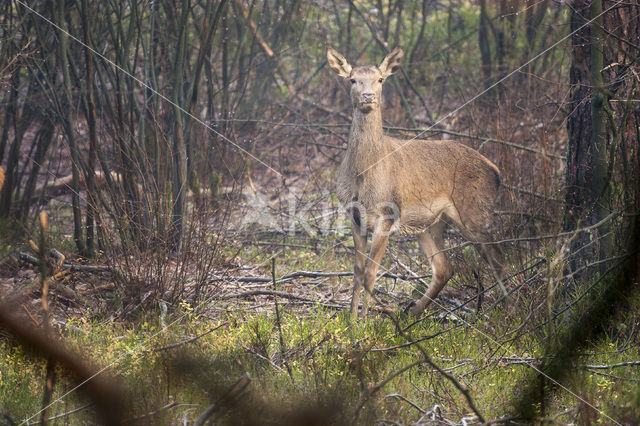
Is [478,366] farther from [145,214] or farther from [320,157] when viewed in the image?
[320,157]

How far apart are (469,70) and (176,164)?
280 inches

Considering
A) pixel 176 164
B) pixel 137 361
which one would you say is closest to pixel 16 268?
pixel 176 164

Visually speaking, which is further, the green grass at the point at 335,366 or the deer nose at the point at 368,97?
the deer nose at the point at 368,97

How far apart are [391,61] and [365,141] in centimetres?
80

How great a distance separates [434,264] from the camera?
235 inches

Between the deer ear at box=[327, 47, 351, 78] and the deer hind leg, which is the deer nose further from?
the deer hind leg

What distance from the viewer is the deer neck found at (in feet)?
18.9

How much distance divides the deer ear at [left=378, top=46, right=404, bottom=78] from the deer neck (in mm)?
384

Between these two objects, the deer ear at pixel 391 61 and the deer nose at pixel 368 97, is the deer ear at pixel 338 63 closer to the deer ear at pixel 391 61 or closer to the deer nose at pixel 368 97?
the deer ear at pixel 391 61

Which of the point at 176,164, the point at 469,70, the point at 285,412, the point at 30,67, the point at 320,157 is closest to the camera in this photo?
the point at 285,412

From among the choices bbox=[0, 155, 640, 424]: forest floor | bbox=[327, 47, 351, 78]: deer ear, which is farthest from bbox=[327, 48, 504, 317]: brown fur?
bbox=[0, 155, 640, 424]: forest floor

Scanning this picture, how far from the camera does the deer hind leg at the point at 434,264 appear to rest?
18.9 feet

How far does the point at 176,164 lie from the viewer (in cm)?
740

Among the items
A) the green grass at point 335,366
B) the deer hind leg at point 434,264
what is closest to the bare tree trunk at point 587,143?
the green grass at point 335,366
